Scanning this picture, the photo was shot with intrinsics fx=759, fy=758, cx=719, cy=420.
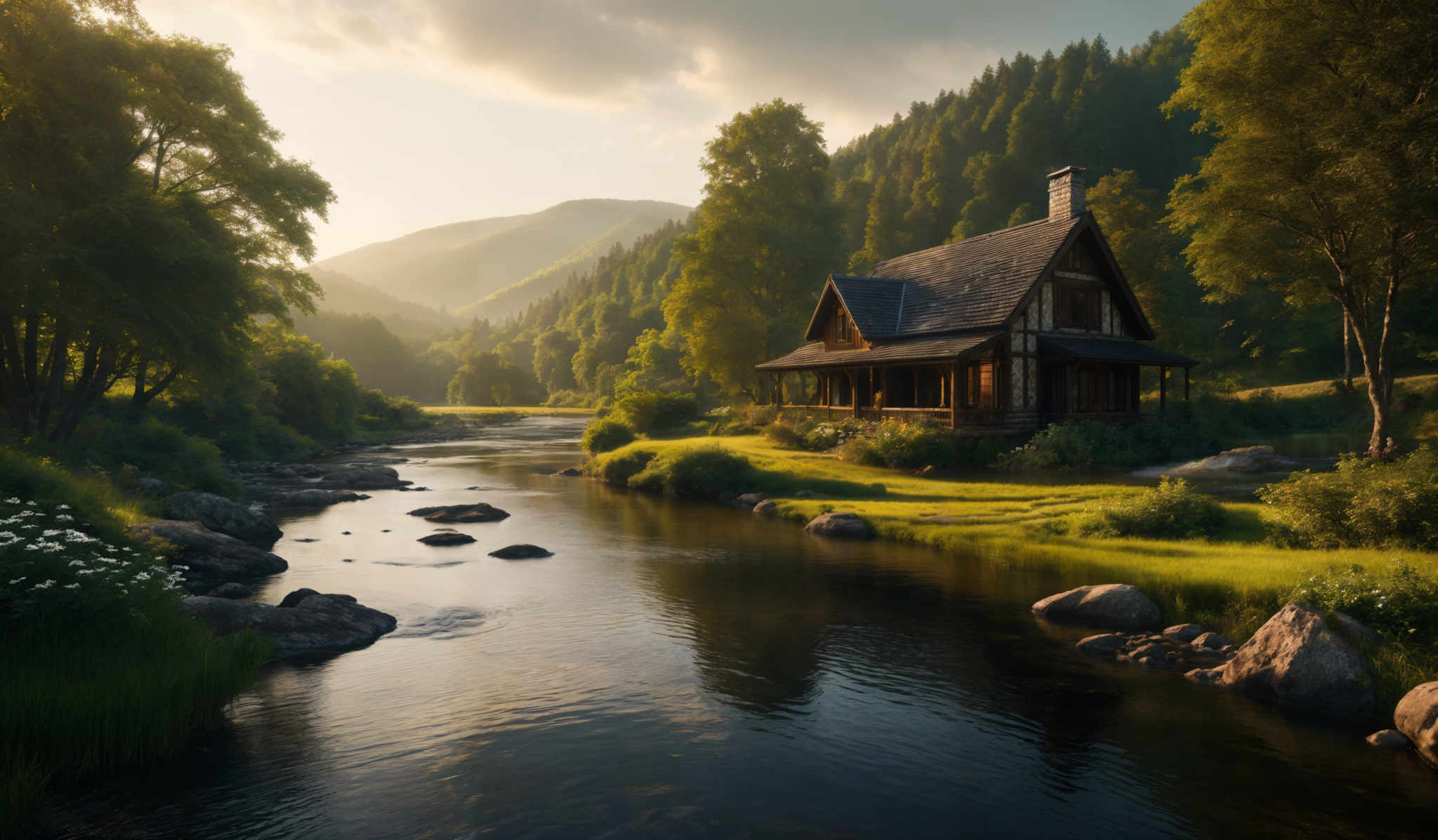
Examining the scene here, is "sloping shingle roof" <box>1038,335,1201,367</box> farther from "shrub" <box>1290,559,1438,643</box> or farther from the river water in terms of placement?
"shrub" <box>1290,559,1438,643</box>

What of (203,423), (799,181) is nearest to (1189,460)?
(799,181)

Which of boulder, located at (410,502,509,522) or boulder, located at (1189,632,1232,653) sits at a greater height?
boulder, located at (410,502,509,522)

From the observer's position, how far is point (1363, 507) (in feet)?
46.4

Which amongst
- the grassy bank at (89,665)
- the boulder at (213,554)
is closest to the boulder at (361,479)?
the boulder at (213,554)

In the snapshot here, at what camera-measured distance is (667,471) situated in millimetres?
33406

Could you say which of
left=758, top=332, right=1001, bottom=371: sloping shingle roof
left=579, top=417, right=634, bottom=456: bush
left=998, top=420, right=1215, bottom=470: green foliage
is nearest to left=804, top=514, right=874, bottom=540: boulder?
left=998, top=420, right=1215, bottom=470: green foliage

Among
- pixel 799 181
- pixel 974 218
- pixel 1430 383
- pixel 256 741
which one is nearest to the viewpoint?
pixel 256 741

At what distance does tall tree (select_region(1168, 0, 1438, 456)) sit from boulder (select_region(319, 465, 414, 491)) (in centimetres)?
3545

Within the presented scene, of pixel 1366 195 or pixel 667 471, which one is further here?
pixel 667 471

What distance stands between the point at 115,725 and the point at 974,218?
9222cm

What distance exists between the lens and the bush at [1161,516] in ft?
57.6

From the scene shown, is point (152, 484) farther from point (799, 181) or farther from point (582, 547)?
point (799, 181)

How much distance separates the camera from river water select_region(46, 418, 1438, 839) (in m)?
7.79

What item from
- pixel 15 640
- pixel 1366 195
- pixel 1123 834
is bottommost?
pixel 1123 834
